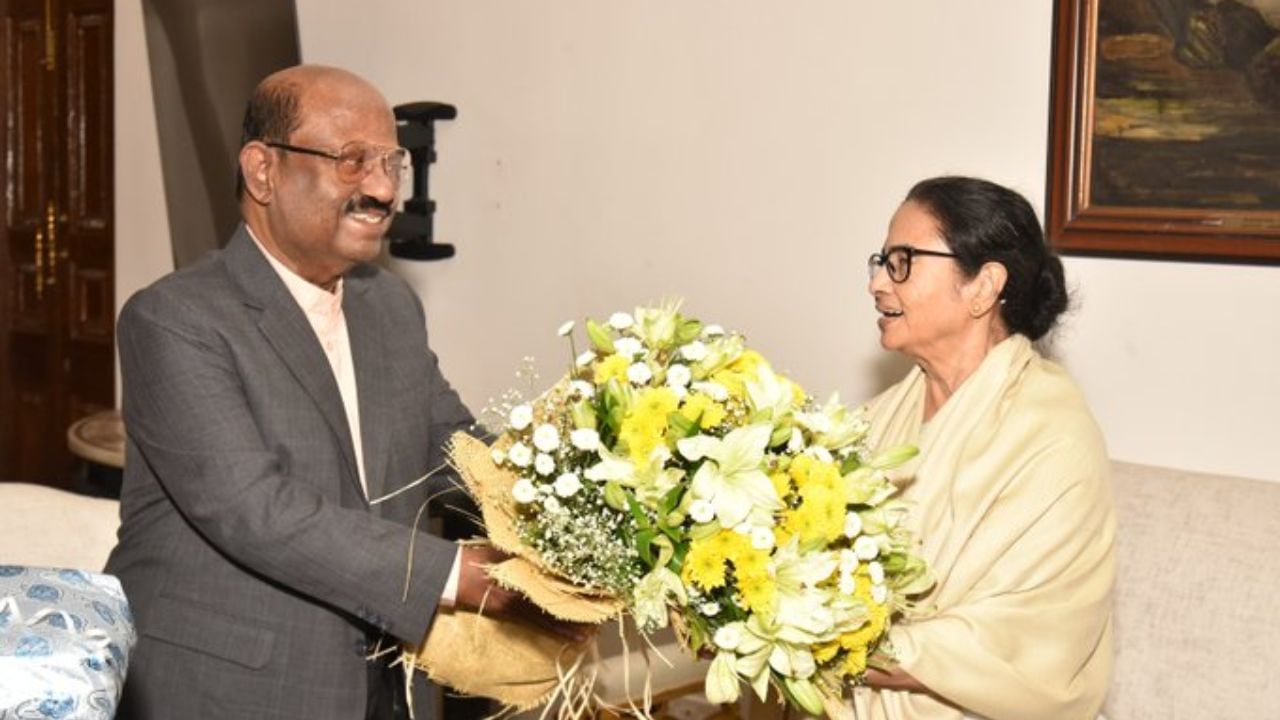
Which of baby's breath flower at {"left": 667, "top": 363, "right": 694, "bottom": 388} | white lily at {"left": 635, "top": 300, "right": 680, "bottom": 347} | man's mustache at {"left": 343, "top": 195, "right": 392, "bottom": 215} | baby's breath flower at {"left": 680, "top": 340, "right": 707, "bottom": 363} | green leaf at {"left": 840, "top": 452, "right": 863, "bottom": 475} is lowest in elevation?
green leaf at {"left": 840, "top": 452, "right": 863, "bottom": 475}

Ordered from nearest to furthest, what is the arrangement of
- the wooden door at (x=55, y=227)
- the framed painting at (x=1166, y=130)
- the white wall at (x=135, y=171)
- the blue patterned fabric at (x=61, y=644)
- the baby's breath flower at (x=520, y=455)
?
1. the blue patterned fabric at (x=61, y=644)
2. the baby's breath flower at (x=520, y=455)
3. the framed painting at (x=1166, y=130)
4. the white wall at (x=135, y=171)
5. the wooden door at (x=55, y=227)

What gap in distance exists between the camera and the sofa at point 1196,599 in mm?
2736

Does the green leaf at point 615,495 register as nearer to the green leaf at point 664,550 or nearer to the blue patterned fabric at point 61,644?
the green leaf at point 664,550

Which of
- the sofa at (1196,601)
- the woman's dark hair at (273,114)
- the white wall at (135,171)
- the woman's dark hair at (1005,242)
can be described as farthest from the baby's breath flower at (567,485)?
the white wall at (135,171)

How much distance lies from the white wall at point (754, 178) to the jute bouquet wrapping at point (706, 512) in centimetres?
132

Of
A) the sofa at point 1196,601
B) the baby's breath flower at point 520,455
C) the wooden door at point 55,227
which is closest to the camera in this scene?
the baby's breath flower at point 520,455

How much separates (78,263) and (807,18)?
411 cm

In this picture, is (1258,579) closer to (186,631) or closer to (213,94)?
(186,631)

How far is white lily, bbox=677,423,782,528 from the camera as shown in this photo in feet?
5.87

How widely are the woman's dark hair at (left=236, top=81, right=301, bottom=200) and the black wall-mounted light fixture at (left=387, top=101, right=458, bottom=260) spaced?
221 cm

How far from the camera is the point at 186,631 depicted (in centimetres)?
216

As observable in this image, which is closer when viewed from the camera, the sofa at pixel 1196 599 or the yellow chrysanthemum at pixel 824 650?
the yellow chrysanthemum at pixel 824 650

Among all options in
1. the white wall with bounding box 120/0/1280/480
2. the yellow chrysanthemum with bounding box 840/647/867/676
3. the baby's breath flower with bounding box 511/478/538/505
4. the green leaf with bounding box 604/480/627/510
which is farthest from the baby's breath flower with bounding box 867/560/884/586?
the white wall with bounding box 120/0/1280/480

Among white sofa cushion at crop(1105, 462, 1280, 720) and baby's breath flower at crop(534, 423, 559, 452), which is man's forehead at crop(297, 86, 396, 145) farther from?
white sofa cushion at crop(1105, 462, 1280, 720)
